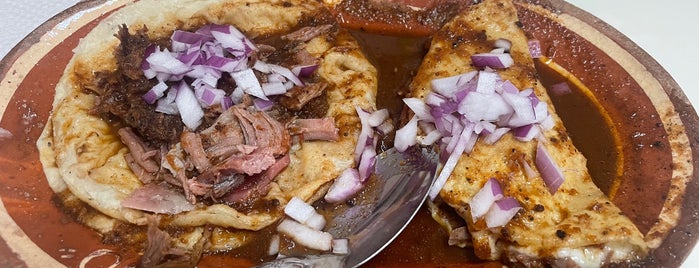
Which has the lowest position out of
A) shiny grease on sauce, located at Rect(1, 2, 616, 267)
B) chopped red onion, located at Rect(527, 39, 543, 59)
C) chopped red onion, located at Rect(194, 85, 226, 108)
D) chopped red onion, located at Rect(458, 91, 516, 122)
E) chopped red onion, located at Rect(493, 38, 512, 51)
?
shiny grease on sauce, located at Rect(1, 2, 616, 267)

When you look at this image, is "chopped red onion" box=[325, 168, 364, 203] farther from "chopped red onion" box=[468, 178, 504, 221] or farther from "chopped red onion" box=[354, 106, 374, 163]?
"chopped red onion" box=[468, 178, 504, 221]

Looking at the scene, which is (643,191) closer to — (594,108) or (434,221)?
(594,108)

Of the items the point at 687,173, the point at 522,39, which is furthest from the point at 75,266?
the point at 687,173

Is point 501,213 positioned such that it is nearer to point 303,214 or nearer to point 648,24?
point 303,214

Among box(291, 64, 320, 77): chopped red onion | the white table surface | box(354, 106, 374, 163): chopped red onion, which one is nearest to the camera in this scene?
box(354, 106, 374, 163): chopped red onion

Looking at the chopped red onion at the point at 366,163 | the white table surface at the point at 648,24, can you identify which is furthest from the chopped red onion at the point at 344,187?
the white table surface at the point at 648,24

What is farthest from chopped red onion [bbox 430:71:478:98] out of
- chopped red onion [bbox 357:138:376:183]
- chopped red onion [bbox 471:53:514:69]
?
chopped red onion [bbox 357:138:376:183]
